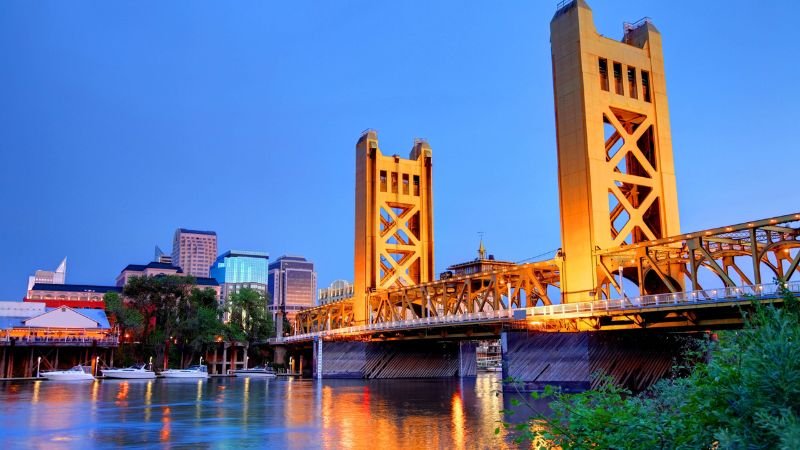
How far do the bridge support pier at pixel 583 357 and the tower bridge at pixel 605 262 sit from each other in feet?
0.27

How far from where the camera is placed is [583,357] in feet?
147

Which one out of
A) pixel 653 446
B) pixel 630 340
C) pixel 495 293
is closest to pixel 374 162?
pixel 495 293

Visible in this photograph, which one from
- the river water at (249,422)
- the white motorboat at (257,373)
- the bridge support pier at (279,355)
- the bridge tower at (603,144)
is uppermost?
the bridge tower at (603,144)

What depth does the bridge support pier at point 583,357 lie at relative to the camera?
4516cm

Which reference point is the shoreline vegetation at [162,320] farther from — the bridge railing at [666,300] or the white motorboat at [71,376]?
the bridge railing at [666,300]

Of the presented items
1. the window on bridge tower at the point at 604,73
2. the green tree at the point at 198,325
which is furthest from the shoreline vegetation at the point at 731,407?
the green tree at the point at 198,325

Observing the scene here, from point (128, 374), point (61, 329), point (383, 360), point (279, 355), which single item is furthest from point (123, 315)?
point (383, 360)

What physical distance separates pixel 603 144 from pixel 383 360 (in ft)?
130

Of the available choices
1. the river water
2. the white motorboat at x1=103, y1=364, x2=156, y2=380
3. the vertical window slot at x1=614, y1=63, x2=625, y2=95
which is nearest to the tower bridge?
the vertical window slot at x1=614, y1=63, x2=625, y2=95

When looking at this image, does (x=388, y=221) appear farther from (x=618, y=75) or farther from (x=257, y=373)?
(x=618, y=75)

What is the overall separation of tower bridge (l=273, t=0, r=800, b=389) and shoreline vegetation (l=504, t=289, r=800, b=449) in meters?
26.5

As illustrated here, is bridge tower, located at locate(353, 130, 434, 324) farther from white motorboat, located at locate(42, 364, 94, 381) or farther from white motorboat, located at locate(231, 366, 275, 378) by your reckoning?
white motorboat, located at locate(42, 364, 94, 381)

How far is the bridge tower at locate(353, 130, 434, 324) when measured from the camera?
90.0 m

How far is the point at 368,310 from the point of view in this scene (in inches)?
3423
